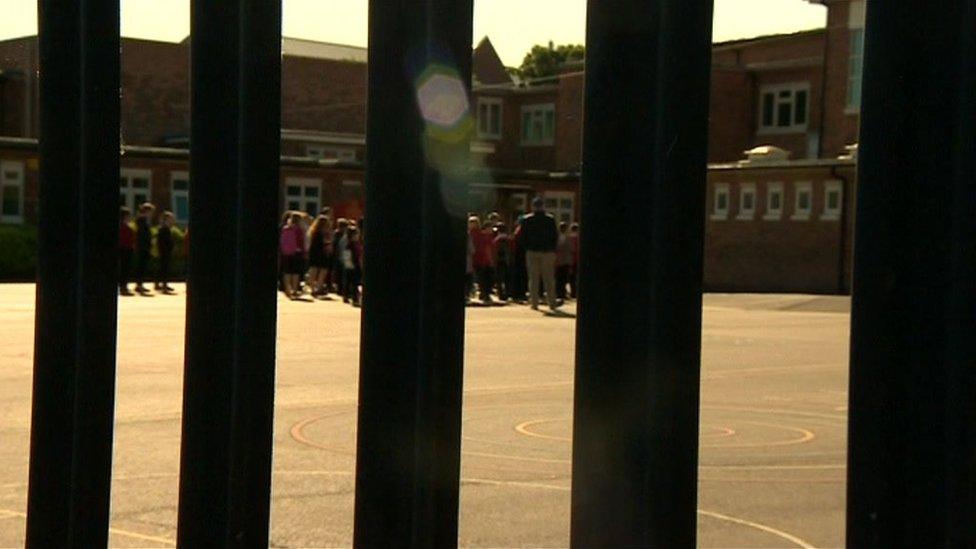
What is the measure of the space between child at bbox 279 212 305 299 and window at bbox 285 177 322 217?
14.8 meters

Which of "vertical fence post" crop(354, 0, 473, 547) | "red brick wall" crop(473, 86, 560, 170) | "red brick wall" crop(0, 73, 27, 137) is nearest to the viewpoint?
"vertical fence post" crop(354, 0, 473, 547)

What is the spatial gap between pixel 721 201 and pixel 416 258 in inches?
1889

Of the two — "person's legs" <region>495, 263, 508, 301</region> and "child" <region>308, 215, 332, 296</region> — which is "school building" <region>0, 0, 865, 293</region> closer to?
"person's legs" <region>495, 263, 508, 301</region>

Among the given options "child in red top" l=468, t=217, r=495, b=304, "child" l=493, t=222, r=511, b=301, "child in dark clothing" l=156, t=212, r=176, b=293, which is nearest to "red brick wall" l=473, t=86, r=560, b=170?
"child" l=493, t=222, r=511, b=301

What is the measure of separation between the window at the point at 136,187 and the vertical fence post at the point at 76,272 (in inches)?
1663

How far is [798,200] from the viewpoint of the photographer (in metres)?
46.5

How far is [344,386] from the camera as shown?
47.1 feet

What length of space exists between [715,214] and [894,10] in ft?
158

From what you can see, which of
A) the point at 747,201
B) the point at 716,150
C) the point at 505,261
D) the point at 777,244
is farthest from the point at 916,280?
the point at 716,150

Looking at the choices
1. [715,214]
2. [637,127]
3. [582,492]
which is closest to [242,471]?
[582,492]

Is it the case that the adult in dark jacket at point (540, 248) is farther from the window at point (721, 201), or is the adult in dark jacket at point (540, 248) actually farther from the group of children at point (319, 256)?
Answer: the window at point (721, 201)

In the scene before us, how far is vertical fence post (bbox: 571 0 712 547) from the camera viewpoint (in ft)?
5.20

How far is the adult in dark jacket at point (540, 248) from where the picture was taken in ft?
93.2

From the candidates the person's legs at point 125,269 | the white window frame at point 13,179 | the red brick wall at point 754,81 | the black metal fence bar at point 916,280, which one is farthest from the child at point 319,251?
the black metal fence bar at point 916,280
